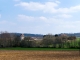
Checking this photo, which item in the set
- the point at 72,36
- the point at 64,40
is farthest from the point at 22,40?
the point at 72,36

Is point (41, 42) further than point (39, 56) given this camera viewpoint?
Yes

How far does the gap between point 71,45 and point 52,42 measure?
8181mm

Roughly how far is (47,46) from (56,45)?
3.42m

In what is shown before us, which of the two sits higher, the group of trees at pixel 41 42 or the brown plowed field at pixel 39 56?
the group of trees at pixel 41 42

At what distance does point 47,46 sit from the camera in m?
77.8

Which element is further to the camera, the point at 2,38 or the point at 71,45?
the point at 2,38

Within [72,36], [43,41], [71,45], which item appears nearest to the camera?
[71,45]

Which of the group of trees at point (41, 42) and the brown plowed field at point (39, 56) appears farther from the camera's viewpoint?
the group of trees at point (41, 42)

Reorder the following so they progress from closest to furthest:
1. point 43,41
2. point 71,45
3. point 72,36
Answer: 1. point 71,45
2. point 43,41
3. point 72,36

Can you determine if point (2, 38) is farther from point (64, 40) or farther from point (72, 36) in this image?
point (72, 36)

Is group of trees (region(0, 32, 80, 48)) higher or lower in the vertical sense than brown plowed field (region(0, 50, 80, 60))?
higher

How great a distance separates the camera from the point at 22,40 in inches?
3243

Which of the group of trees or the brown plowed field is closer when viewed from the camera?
the brown plowed field

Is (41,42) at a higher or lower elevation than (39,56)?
higher
